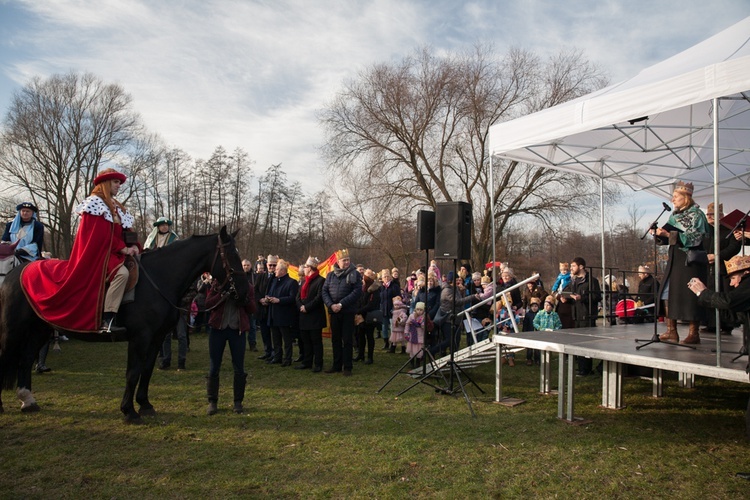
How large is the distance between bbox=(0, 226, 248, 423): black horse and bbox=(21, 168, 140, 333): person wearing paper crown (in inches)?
9.3

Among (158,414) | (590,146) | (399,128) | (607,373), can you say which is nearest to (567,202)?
(399,128)

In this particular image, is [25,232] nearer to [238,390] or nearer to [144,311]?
[144,311]

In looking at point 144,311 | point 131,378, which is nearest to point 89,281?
point 144,311

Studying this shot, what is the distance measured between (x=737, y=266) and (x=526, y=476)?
276cm

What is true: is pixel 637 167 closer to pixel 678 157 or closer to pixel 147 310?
pixel 678 157

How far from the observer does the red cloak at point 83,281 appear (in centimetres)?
515

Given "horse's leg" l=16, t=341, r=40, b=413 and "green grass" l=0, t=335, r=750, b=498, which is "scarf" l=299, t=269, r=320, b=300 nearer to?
"green grass" l=0, t=335, r=750, b=498

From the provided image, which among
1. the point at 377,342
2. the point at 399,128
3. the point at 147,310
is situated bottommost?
the point at 377,342

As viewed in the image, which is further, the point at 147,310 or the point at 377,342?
the point at 377,342

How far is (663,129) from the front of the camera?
8.53 m

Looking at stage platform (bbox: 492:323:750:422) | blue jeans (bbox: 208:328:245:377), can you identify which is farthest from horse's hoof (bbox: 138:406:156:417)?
stage platform (bbox: 492:323:750:422)

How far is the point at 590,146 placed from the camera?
320 inches

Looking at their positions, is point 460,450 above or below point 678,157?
below

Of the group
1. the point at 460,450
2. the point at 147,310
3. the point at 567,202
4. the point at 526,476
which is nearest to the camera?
the point at 526,476
